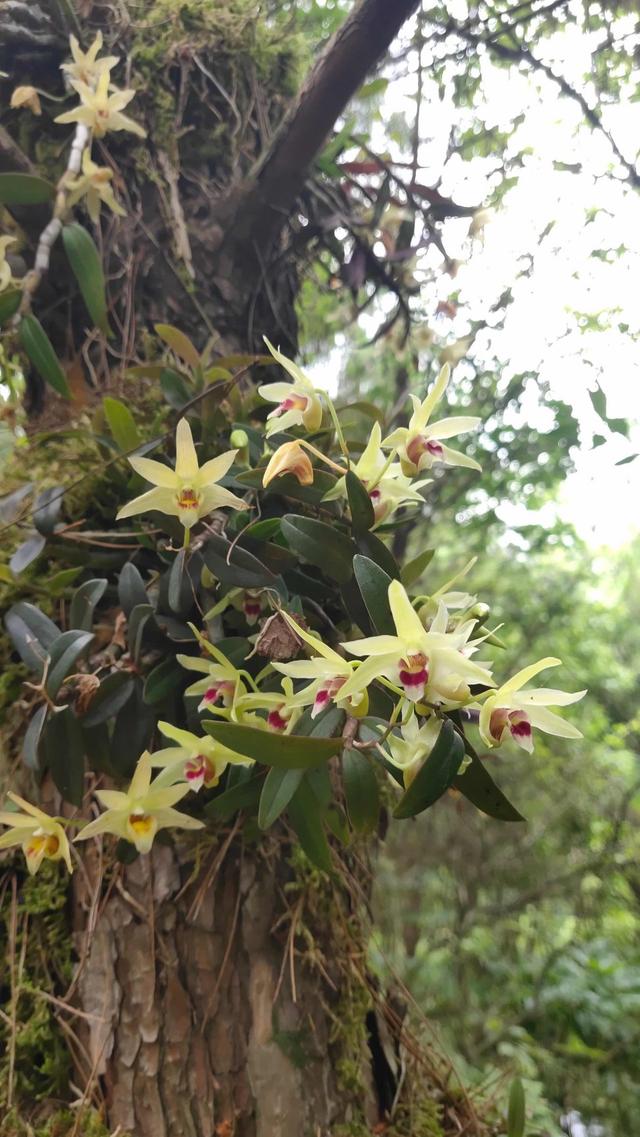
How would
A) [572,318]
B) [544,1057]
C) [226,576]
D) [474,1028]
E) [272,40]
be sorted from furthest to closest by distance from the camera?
[474,1028] < [544,1057] < [572,318] < [272,40] < [226,576]

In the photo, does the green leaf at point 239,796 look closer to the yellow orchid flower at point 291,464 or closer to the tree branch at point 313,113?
the yellow orchid flower at point 291,464

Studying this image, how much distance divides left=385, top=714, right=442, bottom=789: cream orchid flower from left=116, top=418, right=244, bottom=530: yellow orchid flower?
1.05 ft

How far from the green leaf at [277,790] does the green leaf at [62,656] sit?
0.31 metres

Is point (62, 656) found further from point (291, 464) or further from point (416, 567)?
point (416, 567)

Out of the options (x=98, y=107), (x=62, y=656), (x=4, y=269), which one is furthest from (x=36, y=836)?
(x=98, y=107)

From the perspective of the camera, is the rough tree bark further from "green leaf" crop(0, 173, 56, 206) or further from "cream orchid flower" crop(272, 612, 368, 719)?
"cream orchid flower" crop(272, 612, 368, 719)

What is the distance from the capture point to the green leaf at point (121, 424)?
0.97 meters

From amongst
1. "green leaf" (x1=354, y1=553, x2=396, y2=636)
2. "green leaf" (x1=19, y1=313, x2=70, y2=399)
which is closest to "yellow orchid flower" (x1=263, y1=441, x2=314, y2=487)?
"green leaf" (x1=354, y1=553, x2=396, y2=636)

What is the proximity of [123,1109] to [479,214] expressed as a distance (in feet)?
5.37

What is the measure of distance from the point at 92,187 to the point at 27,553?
0.63 m

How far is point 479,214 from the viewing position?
1.47 meters

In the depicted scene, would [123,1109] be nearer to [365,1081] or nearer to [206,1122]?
[206,1122]

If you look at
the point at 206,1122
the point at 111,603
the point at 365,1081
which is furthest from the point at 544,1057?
the point at 111,603

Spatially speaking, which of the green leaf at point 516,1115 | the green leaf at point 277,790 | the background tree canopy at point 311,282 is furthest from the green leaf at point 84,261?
the green leaf at point 516,1115
